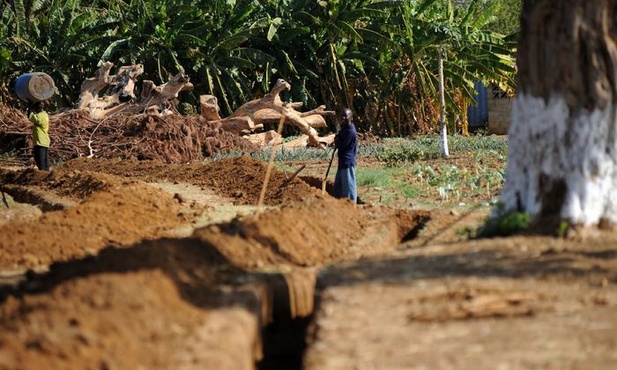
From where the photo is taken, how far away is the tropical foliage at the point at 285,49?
100ft

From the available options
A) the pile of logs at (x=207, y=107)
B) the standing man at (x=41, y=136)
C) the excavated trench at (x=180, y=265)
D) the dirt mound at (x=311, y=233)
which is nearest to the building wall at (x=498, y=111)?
the pile of logs at (x=207, y=107)

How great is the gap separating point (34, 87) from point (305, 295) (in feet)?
50.2

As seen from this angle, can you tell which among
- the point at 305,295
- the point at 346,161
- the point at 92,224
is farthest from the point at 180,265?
the point at 346,161

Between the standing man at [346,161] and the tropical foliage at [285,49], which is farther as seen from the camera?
the tropical foliage at [285,49]

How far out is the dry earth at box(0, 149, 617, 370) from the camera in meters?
6.72

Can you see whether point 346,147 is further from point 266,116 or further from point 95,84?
point 95,84

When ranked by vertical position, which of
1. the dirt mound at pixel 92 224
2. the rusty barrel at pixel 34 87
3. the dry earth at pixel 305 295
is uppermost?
the rusty barrel at pixel 34 87

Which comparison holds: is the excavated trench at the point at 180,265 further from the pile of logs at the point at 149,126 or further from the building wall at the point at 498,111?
the building wall at the point at 498,111

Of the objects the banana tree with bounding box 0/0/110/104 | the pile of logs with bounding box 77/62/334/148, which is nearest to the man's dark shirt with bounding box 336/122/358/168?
the pile of logs with bounding box 77/62/334/148

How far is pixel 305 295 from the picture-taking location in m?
9.42

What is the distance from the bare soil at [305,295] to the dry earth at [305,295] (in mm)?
18

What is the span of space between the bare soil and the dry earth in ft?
0.06

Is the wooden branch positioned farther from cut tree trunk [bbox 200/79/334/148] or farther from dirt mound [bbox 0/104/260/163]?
cut tree trunk [bbox 200/79/334/148]

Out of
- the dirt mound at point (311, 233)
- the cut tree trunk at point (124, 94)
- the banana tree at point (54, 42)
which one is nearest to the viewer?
the dirt mound at point (311, 233)
